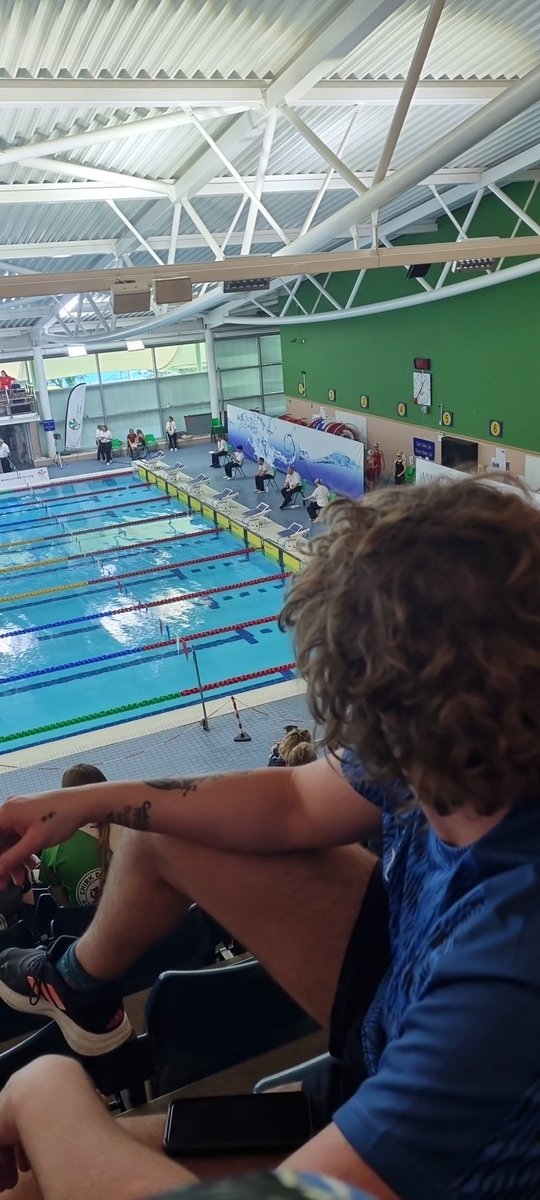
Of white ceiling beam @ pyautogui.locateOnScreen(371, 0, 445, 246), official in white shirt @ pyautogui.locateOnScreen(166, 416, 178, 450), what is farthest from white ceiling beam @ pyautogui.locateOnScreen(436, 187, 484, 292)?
official in white shirt @ pyautogui.locateOnScreen(166, 416, 178, 450)

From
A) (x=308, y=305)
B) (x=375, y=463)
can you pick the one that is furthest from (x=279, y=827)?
(x=308, y=305)

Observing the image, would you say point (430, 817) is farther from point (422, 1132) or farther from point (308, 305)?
point (308, 305)

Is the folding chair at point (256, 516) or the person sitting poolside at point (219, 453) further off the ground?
the person sitting poolside at point (219, 453)

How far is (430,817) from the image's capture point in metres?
0.98

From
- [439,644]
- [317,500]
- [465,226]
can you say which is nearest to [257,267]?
[439,644]

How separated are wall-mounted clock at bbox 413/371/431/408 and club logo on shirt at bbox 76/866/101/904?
12708mm

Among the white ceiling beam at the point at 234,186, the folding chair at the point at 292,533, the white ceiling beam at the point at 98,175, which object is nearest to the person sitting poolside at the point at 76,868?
the white ceiling beam at the point at 98,175

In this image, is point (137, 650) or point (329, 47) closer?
point (329, 47)

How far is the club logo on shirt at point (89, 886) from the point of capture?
3174 millimetres

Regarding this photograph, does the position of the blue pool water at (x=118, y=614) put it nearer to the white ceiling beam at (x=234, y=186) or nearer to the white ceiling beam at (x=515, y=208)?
the white ceiling beam at (x=234, y=186)

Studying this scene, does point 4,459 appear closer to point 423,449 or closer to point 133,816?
point 423,449

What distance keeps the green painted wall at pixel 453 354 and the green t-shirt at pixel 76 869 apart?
34.1 feet

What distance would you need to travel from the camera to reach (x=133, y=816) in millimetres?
1411

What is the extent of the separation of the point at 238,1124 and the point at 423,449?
14436mm
